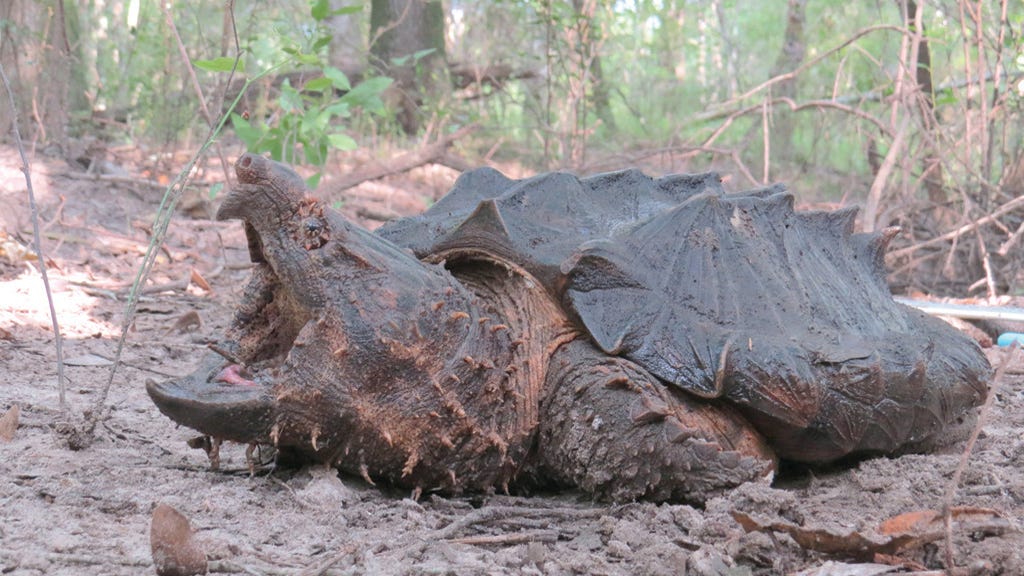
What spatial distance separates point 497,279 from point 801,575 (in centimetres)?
114

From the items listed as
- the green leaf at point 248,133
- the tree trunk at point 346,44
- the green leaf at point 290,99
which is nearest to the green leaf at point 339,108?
the green leaf at point 290,99

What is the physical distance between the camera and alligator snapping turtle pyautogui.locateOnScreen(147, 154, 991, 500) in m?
1.98

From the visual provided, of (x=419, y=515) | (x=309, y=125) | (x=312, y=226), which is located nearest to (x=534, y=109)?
(x=309, y=125)

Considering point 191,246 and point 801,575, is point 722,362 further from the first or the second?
point 191,246

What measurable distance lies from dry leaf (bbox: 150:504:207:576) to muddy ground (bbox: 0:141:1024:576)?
0.18 feet

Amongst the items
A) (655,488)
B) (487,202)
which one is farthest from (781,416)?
(487,202)

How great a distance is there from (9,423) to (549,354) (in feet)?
4.28

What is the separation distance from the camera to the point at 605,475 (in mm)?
2104

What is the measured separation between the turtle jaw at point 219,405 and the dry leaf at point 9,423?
52cm

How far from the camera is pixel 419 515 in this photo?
1.95 m

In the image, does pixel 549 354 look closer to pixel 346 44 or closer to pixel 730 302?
pixel 730 302

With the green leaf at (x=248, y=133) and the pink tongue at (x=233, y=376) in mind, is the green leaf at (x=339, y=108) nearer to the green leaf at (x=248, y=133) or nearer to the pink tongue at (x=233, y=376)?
the green leaf at (x=248, y=133)

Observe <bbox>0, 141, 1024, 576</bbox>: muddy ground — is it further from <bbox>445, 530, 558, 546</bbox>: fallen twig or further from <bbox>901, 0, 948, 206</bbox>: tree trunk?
<bbox>901, 0, 948, 206</bbox>: tree trunk

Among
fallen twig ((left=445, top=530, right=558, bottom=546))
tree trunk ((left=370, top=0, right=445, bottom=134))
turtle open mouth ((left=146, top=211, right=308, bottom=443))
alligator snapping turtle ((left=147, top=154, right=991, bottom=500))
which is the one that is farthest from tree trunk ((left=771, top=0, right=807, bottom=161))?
fallen twig ((left=445, top=530, right=558, bottom=546))
